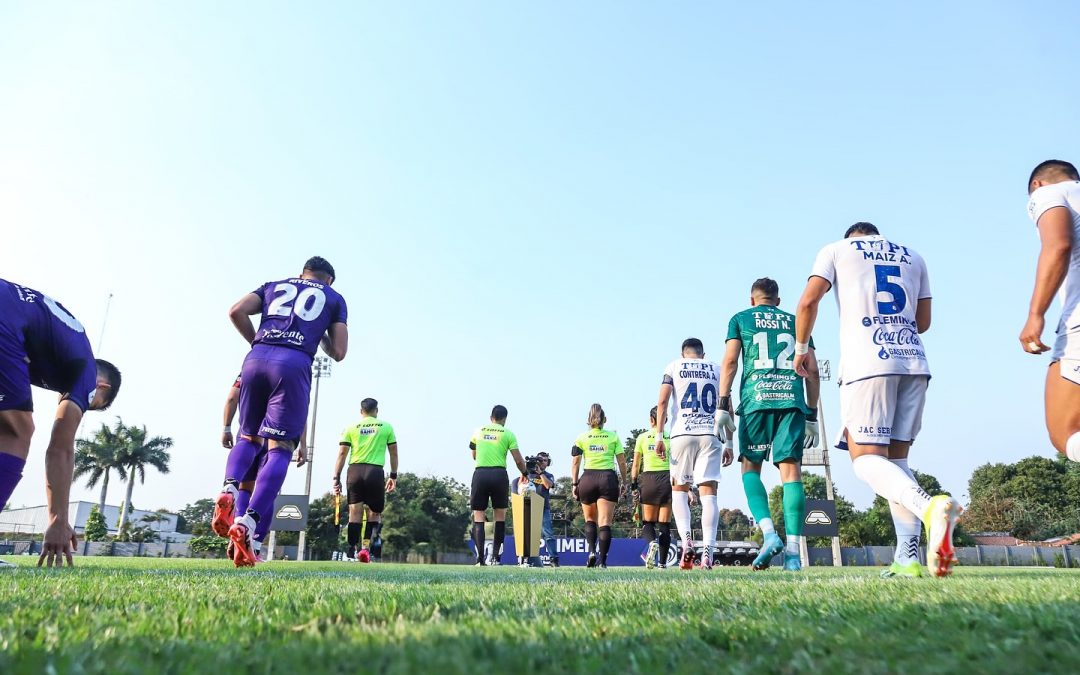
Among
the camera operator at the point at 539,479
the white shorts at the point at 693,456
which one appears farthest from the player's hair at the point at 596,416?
the camera operator at the point at 539,479

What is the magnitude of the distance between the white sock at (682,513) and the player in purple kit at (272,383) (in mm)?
4659

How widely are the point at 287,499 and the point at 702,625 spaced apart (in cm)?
2756

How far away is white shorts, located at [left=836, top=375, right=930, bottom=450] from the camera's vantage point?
4.39 metres

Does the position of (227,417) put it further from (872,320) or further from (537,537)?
(537,537)

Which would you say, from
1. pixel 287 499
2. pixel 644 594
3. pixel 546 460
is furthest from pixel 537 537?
pixel 287 499

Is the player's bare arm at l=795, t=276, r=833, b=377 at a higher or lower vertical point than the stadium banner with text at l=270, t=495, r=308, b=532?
higher

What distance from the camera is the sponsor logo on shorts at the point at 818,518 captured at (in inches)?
892

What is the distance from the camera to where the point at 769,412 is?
256 inches

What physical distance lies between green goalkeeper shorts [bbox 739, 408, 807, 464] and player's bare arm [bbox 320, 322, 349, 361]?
12.6 feet

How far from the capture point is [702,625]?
1691 mm

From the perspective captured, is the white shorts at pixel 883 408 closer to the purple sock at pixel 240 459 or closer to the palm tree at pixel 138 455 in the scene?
the purple sock at pixel 240 459

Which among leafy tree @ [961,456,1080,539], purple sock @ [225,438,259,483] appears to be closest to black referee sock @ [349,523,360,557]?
purple sock @ [225,438,259,483]

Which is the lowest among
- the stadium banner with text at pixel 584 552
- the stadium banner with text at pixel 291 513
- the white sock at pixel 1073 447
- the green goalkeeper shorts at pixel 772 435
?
the stadium banner with text at pixel 584 552

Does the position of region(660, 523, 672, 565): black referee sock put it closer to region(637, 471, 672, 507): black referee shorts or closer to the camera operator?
region(637, 471, 672, 507): black referee shorts
